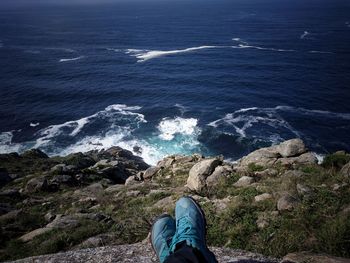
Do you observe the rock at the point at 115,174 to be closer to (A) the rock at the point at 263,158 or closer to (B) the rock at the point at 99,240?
(A) the rock at the point at 263,158

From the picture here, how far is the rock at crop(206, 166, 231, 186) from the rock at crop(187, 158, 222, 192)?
0.35m

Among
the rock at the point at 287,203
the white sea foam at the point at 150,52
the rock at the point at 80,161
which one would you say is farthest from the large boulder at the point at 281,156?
the white sea foam at the point at 150,52

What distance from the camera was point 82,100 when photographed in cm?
6556

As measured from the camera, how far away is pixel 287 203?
10711mm

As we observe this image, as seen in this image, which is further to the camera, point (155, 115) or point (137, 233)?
point (155, 115)

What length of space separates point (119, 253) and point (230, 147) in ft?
130

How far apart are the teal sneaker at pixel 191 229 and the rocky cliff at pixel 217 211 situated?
2.25 m

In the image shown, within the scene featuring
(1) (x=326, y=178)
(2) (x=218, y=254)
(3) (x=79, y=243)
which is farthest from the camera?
(1) (x=326, y=178)

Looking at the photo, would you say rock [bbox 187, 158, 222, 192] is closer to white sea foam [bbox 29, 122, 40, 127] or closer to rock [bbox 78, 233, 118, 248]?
rock [bbox 78, 233, 118, 248]

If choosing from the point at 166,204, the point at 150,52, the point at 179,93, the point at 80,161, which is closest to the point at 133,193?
the point at 166,204

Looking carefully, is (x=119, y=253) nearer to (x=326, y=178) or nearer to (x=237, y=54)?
(x=326, y=178)

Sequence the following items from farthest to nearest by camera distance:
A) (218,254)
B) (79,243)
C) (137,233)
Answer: (79,243) → (137,233) → (218,254)

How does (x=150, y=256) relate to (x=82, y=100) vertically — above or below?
above

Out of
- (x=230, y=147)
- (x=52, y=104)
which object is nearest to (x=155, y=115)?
(x=230, y=147)
